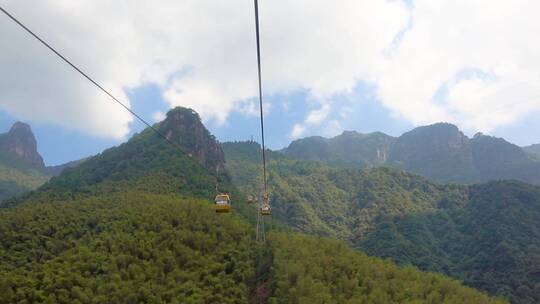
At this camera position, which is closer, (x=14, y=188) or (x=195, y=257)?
(x=195, y=257)

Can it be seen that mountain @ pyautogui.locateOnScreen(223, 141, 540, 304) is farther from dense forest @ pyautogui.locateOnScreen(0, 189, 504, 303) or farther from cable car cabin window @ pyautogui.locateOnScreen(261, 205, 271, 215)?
cable car cabin window @ pyautogui.locateOnScreen(261, 205, 271, 215)

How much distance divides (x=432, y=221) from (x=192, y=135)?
78.6 m

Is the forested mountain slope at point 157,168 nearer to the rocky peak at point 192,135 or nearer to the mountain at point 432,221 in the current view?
the rocky peak at point 192,135

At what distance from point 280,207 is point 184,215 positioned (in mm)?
81083

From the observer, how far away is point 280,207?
162 metres

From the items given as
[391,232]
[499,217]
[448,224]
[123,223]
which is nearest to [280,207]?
[391,232]

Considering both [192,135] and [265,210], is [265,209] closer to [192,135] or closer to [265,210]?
[265,210]

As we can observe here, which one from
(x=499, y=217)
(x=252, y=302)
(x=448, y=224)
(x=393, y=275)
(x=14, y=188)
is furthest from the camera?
(x=14, y=188)

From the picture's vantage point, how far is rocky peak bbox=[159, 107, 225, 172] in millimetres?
152988

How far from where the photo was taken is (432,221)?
162 m

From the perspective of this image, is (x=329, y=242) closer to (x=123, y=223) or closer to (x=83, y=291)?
(x=123, y=223)

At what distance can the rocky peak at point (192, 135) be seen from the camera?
502 ft

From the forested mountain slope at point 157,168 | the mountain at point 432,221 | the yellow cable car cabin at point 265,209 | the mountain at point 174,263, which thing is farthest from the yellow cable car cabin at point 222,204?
the mountain at point 432,221

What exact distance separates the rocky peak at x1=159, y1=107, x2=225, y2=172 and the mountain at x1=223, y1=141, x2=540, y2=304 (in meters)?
16.7
